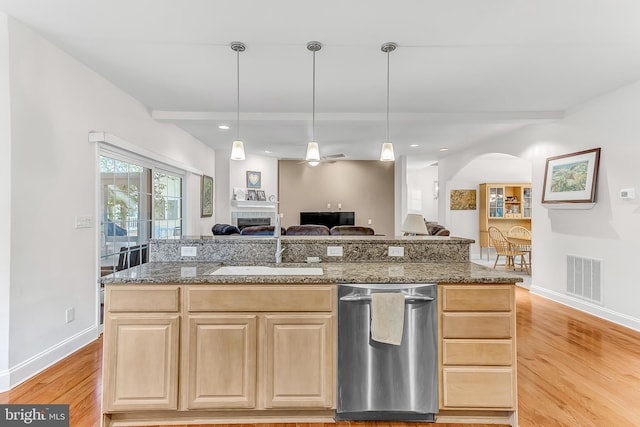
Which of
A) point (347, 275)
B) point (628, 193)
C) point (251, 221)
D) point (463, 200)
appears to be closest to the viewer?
point (347, 275)

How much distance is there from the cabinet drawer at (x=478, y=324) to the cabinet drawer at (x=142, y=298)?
1.56 metres

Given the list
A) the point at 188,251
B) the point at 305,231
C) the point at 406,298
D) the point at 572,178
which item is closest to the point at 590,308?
the point at 572,178

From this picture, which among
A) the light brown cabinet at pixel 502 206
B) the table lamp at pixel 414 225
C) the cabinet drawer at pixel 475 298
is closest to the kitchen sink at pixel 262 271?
the cabinet drawer at pixel 475 298

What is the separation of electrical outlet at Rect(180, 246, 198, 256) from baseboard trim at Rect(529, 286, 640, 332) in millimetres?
4369

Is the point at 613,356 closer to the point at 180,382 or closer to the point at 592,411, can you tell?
the point at 592,411

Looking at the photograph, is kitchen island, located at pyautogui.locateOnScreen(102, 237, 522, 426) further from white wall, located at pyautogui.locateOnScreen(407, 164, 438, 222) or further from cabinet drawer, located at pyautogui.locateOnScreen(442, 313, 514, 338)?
white wall, located at pyautogui.locateOnScreen(407, 164, 438, 222)

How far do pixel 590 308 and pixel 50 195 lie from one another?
5.68 m

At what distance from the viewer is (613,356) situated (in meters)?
2.74

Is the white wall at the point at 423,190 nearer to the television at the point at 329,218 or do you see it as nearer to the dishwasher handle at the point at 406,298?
the television at the point at 329,218

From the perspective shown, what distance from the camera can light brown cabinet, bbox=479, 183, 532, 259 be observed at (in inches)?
315

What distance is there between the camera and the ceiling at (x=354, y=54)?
2.14m

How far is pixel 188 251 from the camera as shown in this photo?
239 cm

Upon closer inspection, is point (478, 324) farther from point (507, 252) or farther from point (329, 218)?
point (329, 218)

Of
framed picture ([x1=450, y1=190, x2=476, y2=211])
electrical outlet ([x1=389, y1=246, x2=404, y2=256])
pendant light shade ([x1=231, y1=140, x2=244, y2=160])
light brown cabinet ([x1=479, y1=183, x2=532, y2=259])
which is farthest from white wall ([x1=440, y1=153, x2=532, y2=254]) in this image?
pendant light shade ([x1=231, y1=140, x2=244, y2=160])
